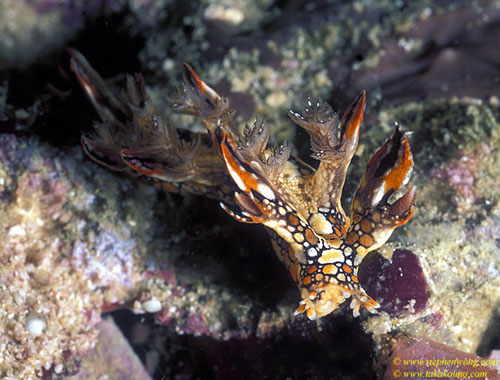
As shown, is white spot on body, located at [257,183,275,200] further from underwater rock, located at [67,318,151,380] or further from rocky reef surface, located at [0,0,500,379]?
underwater rock, located at [67,318,151,380]

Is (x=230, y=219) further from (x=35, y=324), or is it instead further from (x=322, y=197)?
(x=35, y=324)

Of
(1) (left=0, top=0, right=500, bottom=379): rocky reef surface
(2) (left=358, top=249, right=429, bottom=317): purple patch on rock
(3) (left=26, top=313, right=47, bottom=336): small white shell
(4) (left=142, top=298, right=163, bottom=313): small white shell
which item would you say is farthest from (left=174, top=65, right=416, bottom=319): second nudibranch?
(3) (left=26, top=313, right=47, bottom=336): small white shell

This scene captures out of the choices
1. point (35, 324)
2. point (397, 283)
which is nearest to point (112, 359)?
point (35, 324)

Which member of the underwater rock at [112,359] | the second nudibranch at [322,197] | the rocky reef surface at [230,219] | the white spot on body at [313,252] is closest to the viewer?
the second nudibranch at [322,197]

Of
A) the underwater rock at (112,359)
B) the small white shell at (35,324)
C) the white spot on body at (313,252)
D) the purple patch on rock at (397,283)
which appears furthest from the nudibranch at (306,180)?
the underwater rock at (112,359)

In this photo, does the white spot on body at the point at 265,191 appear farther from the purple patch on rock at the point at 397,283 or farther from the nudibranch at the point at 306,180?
the purple patch on rock at the point at 397,283

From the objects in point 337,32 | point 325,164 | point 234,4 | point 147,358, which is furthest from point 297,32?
point 147,358

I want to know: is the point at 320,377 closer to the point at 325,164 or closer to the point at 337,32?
the point at 325,164

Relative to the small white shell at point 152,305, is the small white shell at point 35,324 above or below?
above
